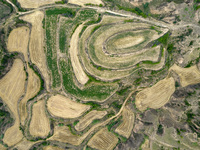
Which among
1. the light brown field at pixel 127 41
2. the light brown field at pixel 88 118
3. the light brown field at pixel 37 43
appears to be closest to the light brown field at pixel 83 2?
the light brown field at pixel 37 43

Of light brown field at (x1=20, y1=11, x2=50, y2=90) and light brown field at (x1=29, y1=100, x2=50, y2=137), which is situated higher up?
light brown field at (x1=20, y1=11, x2=50, y2=90)

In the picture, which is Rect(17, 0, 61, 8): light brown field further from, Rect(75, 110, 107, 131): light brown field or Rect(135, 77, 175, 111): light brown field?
Rect(135, 77, 175, 111): light brown field

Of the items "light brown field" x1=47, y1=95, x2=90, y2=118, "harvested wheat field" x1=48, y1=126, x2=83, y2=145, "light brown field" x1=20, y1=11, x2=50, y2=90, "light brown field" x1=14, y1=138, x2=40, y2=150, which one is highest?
"light brown field" x1=20, y1=11, x2=50, y2=90

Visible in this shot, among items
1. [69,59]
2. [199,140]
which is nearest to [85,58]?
[69,59]

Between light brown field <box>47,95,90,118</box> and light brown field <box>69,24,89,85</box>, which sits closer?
light brown field <box>69,24,89,85</box>

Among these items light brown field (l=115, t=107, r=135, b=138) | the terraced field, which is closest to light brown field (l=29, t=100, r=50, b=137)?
the terraced field

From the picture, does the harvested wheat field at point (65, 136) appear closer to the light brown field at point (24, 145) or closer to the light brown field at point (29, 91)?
the light brown field at point (24, 145)

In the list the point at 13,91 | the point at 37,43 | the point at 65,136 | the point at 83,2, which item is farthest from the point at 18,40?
the point at 65,136
